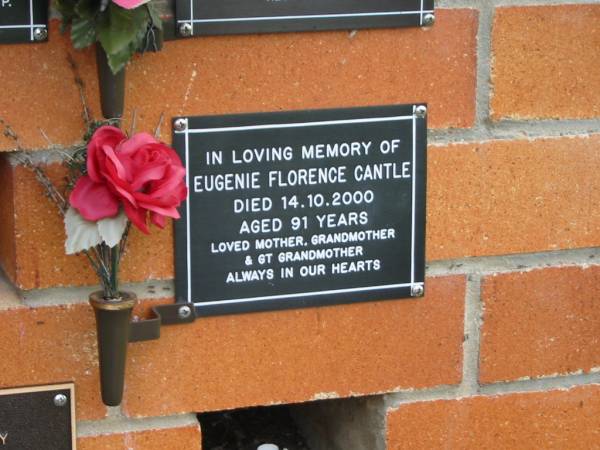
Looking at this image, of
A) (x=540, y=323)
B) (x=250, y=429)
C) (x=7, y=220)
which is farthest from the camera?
(x=250, y=429)

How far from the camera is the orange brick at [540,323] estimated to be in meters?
1.83

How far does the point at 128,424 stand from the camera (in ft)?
5.64

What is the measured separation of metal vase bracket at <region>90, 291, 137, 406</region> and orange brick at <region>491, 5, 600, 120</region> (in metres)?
0.56

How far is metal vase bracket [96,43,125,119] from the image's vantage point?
152 centimetres

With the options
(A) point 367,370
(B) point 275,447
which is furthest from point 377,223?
(B) point 275,447

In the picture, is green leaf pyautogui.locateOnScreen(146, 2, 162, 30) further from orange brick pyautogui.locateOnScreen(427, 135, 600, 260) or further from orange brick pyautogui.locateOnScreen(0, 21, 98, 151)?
orange brick pyautogui.locateOnScreen(427, 135, 600, 260)

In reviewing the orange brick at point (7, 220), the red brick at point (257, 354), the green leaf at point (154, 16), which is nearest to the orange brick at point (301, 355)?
the red brick at point (257, 354)

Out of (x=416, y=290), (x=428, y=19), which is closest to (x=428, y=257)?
(x=416, y=290)

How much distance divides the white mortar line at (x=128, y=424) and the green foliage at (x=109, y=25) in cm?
49

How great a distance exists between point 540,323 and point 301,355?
13.9 inches

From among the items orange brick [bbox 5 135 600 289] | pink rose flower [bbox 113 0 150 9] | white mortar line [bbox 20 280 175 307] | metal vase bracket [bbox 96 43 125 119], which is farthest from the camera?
orange brick [bbox 5 135 600 289]

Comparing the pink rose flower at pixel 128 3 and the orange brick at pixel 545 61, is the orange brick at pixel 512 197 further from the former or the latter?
the pink rose flower at pixel 128 3

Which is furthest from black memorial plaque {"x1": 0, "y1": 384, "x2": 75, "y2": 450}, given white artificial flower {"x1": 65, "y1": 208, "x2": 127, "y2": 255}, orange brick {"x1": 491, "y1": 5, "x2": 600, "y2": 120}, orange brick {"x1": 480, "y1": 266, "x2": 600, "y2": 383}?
orange brick {"x1": 491, "y1": 5, "x2": 600, "y2": 120}

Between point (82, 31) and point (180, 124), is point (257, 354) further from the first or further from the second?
point (82, 31)
